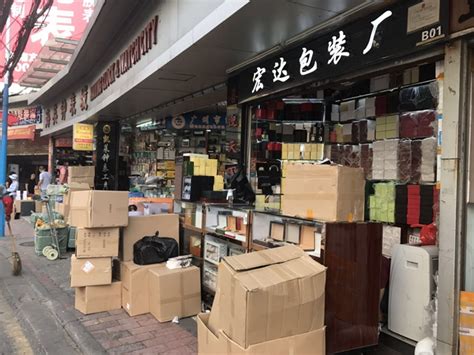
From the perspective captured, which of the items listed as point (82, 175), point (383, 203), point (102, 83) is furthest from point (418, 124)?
point (82, 175)

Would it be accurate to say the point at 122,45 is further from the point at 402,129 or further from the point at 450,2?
the point at 450,2

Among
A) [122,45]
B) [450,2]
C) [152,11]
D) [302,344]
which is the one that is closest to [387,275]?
[302,344]

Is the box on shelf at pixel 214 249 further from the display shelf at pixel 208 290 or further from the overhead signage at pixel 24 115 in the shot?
the overhead signage at pixel 24 115

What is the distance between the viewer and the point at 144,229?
216 inches

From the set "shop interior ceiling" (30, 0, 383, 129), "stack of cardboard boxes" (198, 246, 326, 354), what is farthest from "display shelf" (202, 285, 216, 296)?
"shop interior ceiling" (30, 0, 383, 129)

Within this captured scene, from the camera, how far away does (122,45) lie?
912 cm

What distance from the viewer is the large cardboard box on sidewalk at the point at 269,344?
285 cm

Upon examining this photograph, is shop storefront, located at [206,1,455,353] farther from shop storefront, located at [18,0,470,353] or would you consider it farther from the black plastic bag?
the black plastic bag

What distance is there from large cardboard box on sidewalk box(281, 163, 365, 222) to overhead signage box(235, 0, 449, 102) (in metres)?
1.14

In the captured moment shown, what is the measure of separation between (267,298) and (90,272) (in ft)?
9.53

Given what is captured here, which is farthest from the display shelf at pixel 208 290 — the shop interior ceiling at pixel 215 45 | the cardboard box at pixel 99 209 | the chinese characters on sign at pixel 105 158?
the chinese characters on sign at pixel 105 158

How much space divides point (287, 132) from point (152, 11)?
3.08 m

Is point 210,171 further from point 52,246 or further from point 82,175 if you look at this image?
point 82,175

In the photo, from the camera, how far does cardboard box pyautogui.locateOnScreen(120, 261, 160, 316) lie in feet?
16.2
